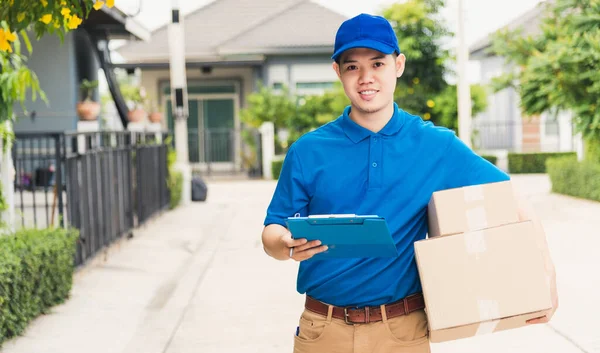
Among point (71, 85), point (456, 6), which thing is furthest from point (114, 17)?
point (456, 6)

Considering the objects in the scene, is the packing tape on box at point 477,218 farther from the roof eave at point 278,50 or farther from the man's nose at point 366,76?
the roof eave at point 278,50

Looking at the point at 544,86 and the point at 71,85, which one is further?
the point at 71,85

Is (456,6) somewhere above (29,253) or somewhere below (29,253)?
above

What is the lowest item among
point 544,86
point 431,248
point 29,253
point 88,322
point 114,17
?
point 88,322

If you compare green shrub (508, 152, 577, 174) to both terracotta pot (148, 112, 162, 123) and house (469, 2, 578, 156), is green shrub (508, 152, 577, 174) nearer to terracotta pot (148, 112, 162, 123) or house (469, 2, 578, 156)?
house (469, 2, 578, 156)

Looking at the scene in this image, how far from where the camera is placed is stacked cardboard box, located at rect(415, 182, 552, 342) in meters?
2.93

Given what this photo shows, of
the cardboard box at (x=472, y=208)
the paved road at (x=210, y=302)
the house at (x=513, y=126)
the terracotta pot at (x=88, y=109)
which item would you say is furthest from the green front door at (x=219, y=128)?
the cardboard box at (x=472, y=208)

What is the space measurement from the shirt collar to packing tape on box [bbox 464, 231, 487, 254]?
430 millimetres

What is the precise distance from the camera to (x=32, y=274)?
6961 mm

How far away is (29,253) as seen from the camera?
7000 mm

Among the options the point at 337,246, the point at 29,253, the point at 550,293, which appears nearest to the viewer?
the point at 337,246

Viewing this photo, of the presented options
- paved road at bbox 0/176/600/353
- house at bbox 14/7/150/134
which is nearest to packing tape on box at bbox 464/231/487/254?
paved road at bbox 0/176/600/353

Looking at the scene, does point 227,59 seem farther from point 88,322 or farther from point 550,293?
point 550,293

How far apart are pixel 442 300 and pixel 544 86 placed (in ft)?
45.9
